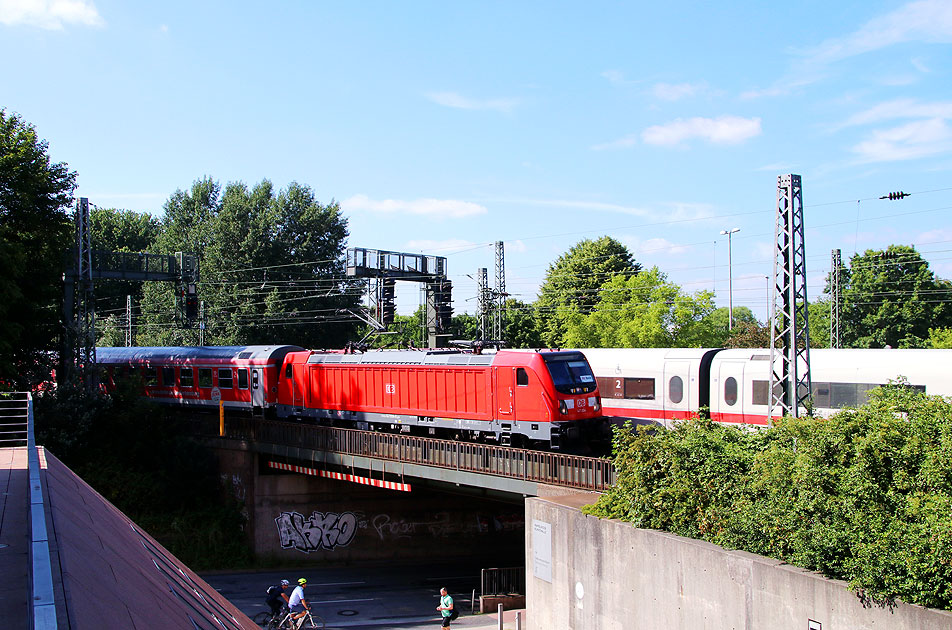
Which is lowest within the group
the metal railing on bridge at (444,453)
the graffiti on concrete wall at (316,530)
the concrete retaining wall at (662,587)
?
the graffiti on concrete wall at (316,530)

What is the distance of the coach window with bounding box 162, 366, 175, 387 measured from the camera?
39.1 m

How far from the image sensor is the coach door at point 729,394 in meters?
25.0

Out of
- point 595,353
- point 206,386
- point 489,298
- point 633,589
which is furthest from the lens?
point 489,298

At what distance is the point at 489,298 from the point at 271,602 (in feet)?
72.8

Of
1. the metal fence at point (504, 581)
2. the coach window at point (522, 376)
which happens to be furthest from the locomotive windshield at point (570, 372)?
the metal fence at point (504, 581)

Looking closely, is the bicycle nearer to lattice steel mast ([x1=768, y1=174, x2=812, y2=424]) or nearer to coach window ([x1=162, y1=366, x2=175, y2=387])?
lattice steel mast ([x1=768, y1=174, x2=812, y2=424])

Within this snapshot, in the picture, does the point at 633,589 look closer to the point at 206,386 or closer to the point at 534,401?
the point at 534,401

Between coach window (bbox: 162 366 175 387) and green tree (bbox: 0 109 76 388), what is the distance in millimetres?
5472

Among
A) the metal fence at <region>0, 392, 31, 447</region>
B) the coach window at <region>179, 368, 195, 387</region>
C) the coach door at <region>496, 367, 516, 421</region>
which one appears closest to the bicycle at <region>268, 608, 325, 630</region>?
the coach door at <region>496, 367, 516, 421</region>

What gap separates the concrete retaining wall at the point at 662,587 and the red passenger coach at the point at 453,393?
4.76 metres

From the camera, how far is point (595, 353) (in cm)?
2939

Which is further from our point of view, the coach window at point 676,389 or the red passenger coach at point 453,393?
the coach window at point 676,389

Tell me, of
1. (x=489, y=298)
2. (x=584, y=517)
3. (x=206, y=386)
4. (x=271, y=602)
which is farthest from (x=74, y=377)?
(x=584, y=517)

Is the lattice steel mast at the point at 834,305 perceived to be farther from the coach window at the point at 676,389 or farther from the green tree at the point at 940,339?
the coach window at the point at 676,389
